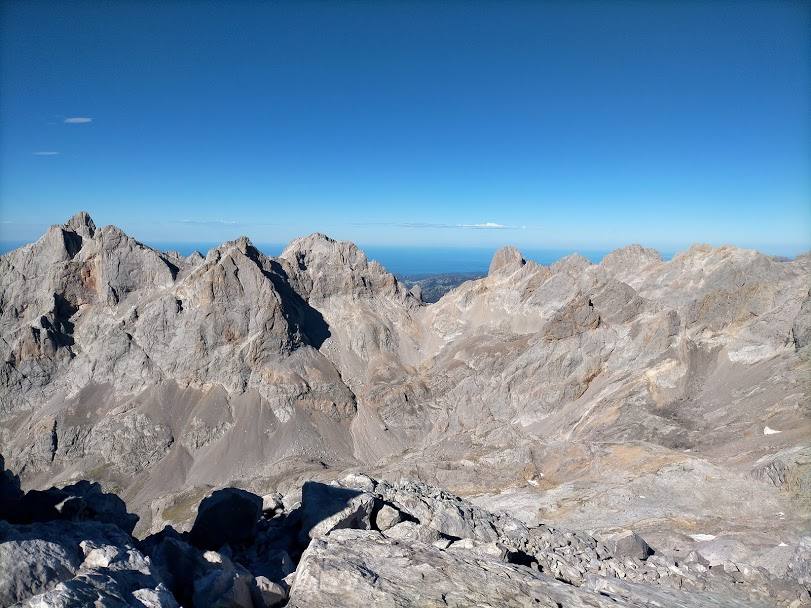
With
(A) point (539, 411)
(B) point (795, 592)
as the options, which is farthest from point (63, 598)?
(A) point (539, 411)

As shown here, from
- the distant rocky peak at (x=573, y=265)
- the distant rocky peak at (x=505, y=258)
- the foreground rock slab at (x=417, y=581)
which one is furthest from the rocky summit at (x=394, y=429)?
the distant rocky peak at (x=505, y=258)

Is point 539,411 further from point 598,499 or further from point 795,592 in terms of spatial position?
point 795,592

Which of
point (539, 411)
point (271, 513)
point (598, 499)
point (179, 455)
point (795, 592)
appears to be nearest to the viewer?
point (795, 592)

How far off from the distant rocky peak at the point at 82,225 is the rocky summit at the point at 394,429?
0.74m

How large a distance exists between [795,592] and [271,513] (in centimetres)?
2445

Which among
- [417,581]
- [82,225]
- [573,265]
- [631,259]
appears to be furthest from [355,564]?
[82,225]

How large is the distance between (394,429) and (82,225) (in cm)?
9813

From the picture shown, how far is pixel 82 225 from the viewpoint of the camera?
123 m

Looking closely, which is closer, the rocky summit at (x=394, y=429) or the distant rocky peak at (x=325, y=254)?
the rocky summit at (x=394, y=429)

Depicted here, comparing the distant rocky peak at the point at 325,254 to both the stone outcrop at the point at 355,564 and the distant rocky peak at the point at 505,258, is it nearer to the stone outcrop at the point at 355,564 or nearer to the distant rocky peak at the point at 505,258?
the distant rocky peak at the point at 505,258

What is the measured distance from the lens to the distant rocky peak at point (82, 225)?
4781 inches

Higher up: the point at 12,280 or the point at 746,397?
the point at 12,280

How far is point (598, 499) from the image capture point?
45.5 meters

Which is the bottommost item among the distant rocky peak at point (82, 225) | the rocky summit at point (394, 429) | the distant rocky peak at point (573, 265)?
the rocky summit at point (394, 429)
